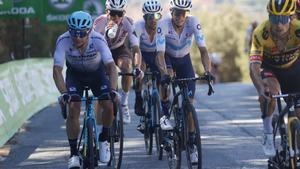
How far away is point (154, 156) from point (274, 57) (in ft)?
10.3

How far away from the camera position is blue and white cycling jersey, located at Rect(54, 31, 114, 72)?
9625 millimetres

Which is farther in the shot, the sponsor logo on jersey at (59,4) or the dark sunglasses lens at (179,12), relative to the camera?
the sponsor logo on jersey at (59,4)

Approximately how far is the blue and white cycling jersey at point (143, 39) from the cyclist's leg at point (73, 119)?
2887 mm

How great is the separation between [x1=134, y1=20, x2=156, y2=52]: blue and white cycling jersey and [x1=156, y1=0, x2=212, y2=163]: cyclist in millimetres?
1339

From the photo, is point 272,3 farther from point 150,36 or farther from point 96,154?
point 150,36

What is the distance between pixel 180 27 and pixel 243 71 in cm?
6174

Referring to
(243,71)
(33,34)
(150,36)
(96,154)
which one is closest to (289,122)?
(96,154)

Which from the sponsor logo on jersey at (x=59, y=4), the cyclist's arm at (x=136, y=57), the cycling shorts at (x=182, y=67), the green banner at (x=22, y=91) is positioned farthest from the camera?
the sponsor logo on jersey at (x=59, y=4)

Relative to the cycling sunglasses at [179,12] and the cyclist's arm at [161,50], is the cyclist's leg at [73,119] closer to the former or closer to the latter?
the cyclist's arm at [161,50]

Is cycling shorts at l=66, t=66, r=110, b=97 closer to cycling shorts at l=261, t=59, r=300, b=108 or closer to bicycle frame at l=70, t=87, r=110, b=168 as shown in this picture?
bicycle frame at l=70, t=87, r=110, b=168

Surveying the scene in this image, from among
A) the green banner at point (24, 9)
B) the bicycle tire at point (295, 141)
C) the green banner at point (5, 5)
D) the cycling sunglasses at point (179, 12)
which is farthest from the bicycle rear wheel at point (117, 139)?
the green banner at point (24, 9)

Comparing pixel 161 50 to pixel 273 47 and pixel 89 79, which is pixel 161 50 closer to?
pixel 89 79

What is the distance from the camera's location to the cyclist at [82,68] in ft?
30.5

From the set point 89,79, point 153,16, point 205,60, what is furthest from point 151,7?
point 89,79
